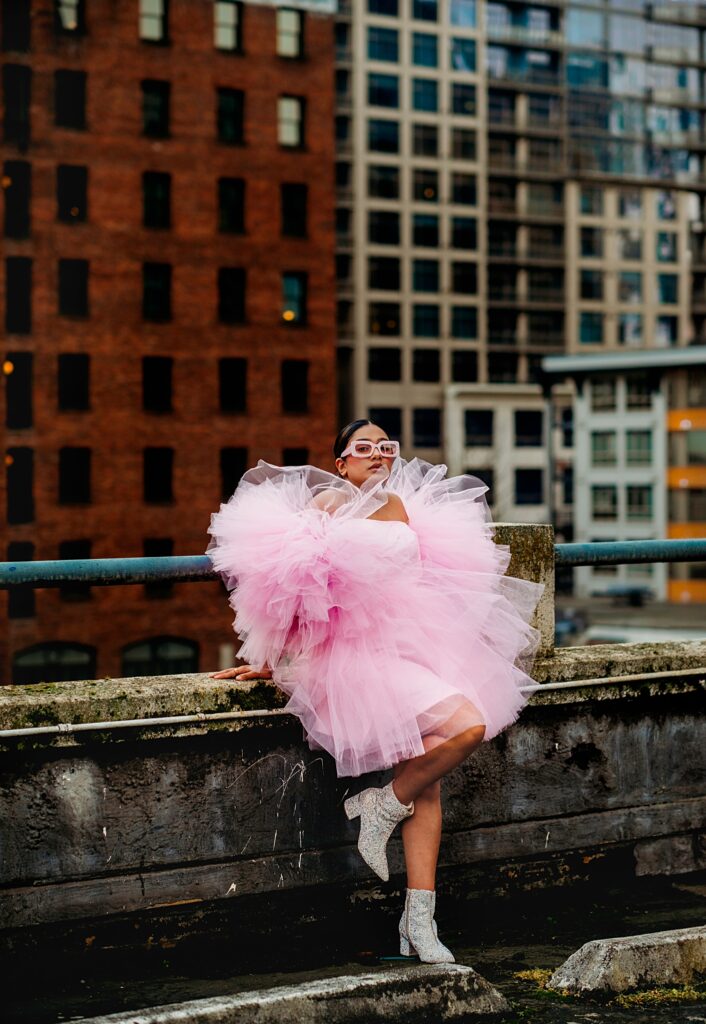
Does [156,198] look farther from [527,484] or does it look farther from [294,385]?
[527,484]

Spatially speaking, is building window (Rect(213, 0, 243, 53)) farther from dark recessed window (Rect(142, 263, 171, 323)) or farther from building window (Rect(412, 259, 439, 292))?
building window (Rect(412, 259, 439, 292))

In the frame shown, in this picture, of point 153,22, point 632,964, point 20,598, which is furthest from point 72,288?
point 632,964

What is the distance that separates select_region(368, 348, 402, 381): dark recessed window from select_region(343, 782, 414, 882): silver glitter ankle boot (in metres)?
77.6

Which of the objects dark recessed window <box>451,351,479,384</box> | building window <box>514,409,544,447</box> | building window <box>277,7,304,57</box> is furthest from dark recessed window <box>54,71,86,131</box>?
building window <box>514,409,544,447</box>

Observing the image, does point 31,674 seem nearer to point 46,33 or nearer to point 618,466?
point 46,33

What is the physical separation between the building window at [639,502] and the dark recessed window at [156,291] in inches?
1349

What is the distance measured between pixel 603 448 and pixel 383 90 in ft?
89.0

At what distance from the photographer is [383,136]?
81875 mm

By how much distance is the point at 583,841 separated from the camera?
5402 mm

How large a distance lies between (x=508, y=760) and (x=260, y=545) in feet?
5.02

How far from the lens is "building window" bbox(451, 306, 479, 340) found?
8412cm

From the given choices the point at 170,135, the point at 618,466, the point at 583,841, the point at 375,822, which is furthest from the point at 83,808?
the point at 618,466

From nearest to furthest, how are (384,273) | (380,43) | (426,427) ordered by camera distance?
(380,43) < (384,273) < (426,427)

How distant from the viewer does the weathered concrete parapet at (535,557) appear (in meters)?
5.23
